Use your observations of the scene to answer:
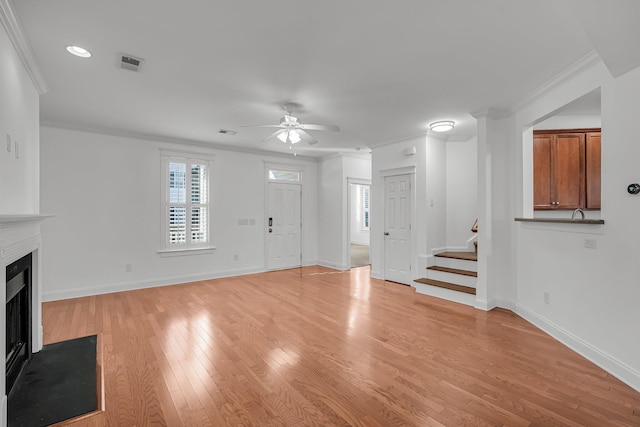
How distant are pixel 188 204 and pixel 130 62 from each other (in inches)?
129

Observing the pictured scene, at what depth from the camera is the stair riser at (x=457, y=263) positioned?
4.72 meters

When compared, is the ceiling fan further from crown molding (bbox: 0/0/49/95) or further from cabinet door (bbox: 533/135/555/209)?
cabinet door (bbox: 533/135/555/209)

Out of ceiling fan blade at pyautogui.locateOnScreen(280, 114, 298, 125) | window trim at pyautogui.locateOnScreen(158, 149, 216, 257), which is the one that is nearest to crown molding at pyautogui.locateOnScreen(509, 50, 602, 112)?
ceiling fan blade at pyautogui.locateOnScreen(280, 114, 298, 125)

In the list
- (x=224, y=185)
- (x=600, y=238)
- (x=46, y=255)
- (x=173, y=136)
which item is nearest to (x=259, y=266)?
(x=224, y=185)

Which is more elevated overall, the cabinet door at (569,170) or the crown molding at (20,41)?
the crown molding at (20,41)

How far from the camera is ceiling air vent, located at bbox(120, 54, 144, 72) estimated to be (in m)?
2.65

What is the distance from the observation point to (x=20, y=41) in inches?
90.1

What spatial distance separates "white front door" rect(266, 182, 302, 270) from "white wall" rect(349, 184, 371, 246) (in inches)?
181

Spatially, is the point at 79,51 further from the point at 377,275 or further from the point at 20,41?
the point at 377,275

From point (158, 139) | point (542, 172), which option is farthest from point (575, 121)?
point (158, 139)

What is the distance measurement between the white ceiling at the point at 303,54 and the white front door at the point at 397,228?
5.21 ft

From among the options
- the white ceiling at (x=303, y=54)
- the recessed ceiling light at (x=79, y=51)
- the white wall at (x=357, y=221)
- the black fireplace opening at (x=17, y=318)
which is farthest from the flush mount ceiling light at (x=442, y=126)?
the white wall at (x=357, y=221)

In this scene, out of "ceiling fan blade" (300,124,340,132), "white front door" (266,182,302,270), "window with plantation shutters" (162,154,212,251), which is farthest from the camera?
"white front door" (266,182,302,270)

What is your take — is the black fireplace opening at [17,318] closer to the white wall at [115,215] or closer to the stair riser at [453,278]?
the white wall at [115,215]
